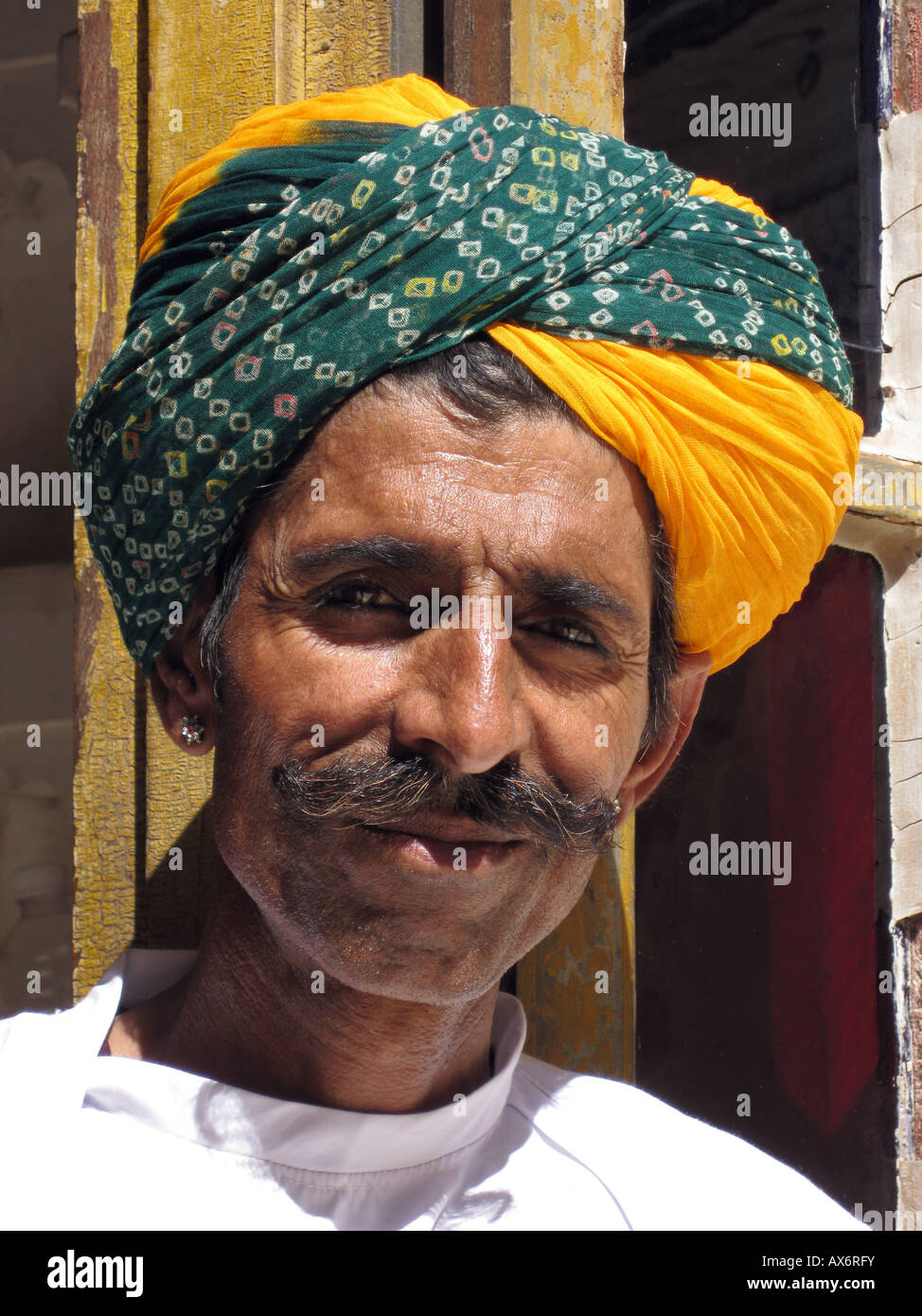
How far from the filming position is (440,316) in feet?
4.30

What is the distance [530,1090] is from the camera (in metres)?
1.77

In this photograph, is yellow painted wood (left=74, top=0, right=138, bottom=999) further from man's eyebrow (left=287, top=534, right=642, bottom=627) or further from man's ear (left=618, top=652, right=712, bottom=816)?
man's ear (left=618, top=652, right=712, bottom=816)

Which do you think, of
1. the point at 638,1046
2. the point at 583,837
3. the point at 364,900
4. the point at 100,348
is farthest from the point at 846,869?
the point at 100,348

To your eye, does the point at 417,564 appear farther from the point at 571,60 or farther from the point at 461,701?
the point at 571,60

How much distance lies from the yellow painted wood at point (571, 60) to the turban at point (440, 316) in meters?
0.50

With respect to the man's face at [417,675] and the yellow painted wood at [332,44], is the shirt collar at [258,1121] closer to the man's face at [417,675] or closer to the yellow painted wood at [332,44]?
the man's face at [417,675]

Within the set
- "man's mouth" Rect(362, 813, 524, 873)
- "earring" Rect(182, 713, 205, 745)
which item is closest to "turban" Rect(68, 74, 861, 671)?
"earring" Rect(182, 713, 205, 745)

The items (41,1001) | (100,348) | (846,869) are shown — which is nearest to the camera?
(100,348)

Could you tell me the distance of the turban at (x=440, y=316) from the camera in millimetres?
1321

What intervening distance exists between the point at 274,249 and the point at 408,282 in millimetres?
168

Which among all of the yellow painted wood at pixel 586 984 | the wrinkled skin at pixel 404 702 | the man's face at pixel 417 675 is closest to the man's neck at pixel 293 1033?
the wrinkled skin at pixel 404 702

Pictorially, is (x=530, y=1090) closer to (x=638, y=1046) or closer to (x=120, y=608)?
(x=638, y=1046)

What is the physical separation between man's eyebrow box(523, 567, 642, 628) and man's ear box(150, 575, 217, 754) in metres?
0.43

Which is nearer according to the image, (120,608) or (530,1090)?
(120,608)
